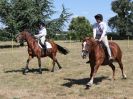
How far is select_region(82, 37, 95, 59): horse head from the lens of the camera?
1397 cm

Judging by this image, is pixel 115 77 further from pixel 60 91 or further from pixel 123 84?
pixel 60 91

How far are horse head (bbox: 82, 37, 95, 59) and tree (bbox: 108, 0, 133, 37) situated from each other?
3885 inches

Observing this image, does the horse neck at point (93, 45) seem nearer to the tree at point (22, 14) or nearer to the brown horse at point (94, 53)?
the brown horse at point (94, 53)

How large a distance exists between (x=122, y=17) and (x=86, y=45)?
4143 inches

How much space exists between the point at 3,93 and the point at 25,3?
3992 centimetres

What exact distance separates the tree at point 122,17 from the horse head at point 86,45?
98692mm

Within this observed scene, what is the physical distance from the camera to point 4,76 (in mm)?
19172

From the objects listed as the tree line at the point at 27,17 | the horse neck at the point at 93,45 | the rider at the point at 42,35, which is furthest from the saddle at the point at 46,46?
the tree line at the point at 27,17

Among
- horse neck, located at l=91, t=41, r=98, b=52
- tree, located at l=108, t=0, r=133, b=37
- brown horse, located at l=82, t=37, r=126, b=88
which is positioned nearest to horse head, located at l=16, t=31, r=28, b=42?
brown horse, located at l=82, t=37, r=126, b=88

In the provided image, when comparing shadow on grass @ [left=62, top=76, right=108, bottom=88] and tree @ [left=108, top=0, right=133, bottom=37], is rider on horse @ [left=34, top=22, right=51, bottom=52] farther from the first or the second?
tree @ [left=108, top=0, right=133, bottom=37]

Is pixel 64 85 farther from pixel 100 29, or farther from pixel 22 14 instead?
pixel 22 14

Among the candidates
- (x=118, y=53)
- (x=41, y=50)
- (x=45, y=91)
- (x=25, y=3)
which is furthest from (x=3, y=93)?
(x=25, y=3)

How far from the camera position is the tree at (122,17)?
113562 millimetres

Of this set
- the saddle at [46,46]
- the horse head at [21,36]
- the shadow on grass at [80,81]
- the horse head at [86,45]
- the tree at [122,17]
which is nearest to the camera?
the horse head at [86,45]
